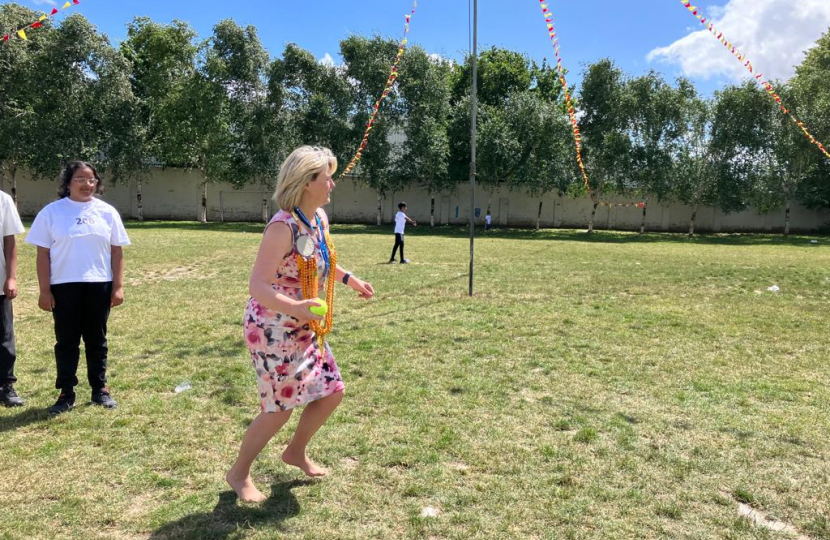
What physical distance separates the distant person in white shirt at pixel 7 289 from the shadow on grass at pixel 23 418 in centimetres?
19

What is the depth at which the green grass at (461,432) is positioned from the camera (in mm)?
2926

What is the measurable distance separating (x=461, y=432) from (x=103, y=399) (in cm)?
282

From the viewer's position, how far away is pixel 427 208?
1522 inches

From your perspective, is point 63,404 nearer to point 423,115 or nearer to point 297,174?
point 297,174

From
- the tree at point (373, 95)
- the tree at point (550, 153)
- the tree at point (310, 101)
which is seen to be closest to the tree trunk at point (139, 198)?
the tree at point (310, 101)

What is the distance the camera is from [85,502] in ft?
9.91

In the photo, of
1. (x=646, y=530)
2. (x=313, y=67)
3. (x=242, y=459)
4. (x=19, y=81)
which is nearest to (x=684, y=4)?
(x=646, y=530)

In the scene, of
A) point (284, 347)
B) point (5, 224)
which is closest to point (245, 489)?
point (284, 347)

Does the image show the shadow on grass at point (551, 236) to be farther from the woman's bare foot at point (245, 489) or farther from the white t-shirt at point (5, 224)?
the woman's bare foot at point (245, 489)

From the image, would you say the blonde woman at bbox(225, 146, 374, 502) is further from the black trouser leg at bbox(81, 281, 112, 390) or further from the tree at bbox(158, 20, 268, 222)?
the tree at bbox(158, 20, 268, 222)

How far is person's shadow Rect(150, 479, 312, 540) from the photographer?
275 cm

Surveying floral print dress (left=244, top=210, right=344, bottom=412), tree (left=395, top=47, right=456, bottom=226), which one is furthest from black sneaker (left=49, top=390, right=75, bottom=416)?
tree (left=395, top=47, right=456, bottom=226)

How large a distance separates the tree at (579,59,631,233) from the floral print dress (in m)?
32.7

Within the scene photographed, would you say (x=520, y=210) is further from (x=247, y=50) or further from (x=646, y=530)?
(x=646, y=530)
